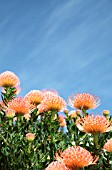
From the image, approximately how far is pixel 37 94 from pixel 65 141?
2.90 feet

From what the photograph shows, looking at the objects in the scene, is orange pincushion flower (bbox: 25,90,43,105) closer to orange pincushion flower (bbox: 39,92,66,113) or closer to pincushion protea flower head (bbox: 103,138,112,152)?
orange pincushion flower (bbox: 39,92,66,113)

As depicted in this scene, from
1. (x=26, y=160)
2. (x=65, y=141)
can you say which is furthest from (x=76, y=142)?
(x=26, y=160)

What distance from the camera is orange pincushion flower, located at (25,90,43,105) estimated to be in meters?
4.78

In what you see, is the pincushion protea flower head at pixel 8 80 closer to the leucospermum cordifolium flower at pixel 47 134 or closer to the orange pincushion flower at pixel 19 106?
the leucospermum cordifolium flower at pixel 47 134

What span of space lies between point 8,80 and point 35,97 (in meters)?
0.44

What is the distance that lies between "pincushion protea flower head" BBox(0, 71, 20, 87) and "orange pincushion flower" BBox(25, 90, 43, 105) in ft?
0.92

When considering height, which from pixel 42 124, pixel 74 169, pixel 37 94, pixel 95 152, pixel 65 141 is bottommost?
pixel 74 169

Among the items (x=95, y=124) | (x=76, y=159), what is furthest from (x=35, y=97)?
(x=76, y=159)

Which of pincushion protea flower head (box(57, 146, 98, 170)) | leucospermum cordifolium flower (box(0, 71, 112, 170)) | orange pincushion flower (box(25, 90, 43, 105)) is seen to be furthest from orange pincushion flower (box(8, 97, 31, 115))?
pincushion protea flower head (box(57, 146, 98, 170))

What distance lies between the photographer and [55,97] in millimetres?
4254

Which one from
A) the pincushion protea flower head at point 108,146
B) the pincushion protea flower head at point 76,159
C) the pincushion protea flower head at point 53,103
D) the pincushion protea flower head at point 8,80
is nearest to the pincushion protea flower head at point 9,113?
the pincushion protea flower head at point 53,103

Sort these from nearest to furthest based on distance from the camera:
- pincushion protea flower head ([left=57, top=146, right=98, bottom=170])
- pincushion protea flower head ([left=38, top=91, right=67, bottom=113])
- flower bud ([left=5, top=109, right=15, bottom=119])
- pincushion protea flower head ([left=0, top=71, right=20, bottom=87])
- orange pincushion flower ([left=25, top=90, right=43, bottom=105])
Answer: pincushion protea flower head ([left=57, top=146, right=98, bottom=170]), flower bud ([left=5, top=109, right=15, bottom=119]), pincushion protea flower head ([left=38, top=91, right=67, bottom=113]), orange pincushion flower ([left=25, top=90, right=43, bottom=105]), pincushion protea flower head ([left=0, top=71, right=20, bottom=87])

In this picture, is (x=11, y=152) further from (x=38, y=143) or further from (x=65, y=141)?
(x=65, y=141)

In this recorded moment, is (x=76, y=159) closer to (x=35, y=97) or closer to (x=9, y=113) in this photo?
(x=9, y=113)
